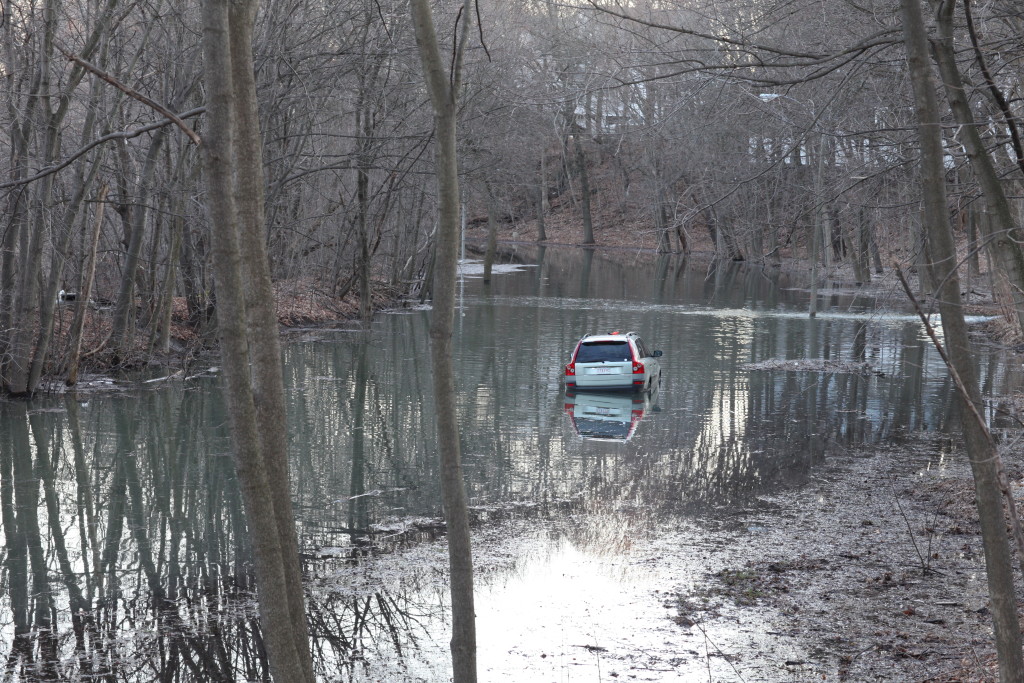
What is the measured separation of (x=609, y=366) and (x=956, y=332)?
1802 cm

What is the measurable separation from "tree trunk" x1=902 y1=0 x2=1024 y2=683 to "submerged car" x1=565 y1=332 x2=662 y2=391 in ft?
57.9

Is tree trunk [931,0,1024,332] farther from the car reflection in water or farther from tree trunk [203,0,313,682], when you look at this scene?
the car reflection in water

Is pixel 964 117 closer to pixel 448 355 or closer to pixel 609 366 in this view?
→ pixel 448 355

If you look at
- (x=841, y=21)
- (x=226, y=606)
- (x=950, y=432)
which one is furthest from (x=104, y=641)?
(x=950, y=432)

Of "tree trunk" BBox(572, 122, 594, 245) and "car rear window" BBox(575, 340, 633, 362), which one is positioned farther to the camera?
"tree trunk" BBox(572, 122, 594, 245)

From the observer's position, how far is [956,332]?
6.38 meters

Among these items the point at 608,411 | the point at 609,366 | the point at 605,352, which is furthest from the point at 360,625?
the point at 605,352

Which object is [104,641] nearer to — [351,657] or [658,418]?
[351,657]

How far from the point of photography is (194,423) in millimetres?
19844

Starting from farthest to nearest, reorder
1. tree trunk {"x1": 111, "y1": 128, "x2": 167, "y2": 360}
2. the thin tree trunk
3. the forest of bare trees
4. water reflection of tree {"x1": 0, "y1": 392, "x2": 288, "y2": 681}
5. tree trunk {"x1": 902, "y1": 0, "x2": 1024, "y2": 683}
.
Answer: tree trunk {"x1": 111, "y1": 128, "x2": 167, "y2": 360} < the thin tree trunk < water reflection of tree {"x1": 0, "y1": 392, "x2": 288, "y2": 681} < the forest of bare trees < tree trunk {"x1": 902, "y1": 0, "x2": 1024, "y2": 683}

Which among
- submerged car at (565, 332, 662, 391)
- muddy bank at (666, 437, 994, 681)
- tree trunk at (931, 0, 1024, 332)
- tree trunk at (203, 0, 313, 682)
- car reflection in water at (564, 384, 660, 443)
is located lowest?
muddy bank at (666, 437, 994, 681)

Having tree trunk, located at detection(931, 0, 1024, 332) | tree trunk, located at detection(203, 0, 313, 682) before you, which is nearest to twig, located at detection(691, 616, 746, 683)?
tree trunk, located at detection(931, 0, 1024, 332)

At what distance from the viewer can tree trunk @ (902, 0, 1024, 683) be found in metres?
6.25

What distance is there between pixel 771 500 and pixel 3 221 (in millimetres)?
13646
